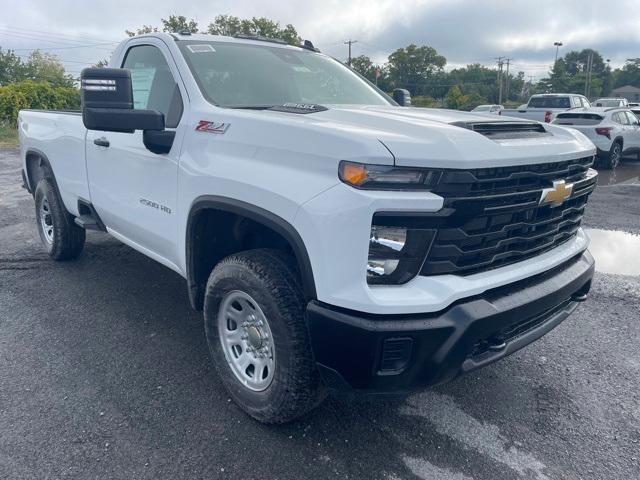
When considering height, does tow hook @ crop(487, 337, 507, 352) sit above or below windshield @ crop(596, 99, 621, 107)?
below

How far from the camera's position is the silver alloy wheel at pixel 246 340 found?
2.76 meters

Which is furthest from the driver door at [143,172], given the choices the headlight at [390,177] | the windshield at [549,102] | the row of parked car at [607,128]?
the windshield at [549,102]

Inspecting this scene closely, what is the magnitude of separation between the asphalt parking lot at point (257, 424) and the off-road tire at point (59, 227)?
0.98 meters

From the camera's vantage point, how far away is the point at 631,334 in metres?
3.98

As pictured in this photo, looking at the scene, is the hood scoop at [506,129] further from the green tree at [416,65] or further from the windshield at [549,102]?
the green tree at [416,65]

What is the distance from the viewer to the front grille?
2.24 metres

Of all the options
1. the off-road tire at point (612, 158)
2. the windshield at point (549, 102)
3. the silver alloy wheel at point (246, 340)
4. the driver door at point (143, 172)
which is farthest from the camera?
the windshield at point (549, 102)

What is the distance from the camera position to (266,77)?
3.67 m

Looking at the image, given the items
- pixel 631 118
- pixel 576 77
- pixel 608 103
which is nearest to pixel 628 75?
pixel 576 77

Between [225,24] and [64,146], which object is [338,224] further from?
[225,24]

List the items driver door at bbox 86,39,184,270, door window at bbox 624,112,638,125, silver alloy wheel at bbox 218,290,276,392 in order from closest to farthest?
silver alloy wheel at bbox 218,290,276,392, driver door at bbox 86,39,184,270, door window at bbox 624,112,638,125

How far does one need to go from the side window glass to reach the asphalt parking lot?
158cm

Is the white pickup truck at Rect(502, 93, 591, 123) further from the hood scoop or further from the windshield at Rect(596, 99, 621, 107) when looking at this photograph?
the hood scoop

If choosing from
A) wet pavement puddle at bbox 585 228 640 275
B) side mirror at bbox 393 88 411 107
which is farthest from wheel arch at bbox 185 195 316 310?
wet pavement puddle at bbox 585 228 640 275
